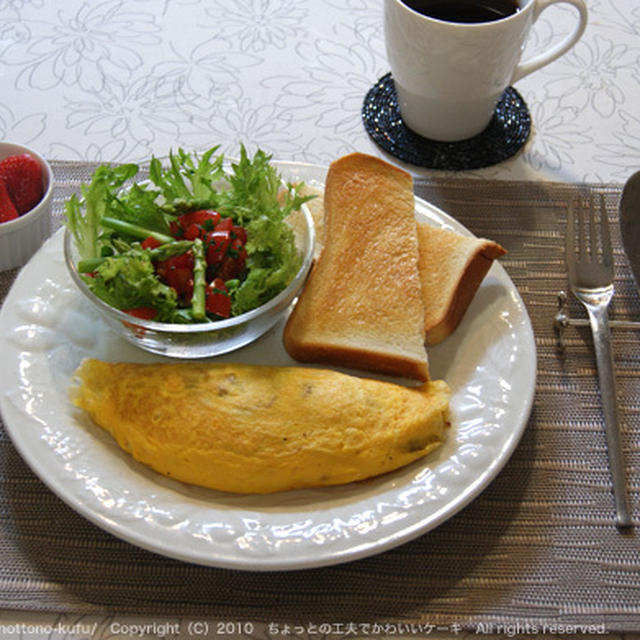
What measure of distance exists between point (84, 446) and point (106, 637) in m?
0.35

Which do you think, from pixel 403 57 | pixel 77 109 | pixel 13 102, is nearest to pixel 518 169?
pixel 403 57

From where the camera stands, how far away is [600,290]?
185 cm

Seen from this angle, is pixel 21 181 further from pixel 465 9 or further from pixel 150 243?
pixel 465 9

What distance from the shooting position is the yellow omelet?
137cm

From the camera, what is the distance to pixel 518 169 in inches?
88.2

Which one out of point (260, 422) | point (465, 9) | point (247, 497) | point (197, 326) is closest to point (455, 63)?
point (465, 9)

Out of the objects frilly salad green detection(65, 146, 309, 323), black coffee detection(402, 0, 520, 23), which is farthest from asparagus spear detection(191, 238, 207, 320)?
black coffee detection(402, 0, 520, 23)

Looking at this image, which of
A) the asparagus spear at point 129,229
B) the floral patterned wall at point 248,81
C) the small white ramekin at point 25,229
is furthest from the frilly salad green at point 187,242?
the floral patterned wall at point 248,81

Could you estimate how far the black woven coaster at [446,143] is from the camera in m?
2.23

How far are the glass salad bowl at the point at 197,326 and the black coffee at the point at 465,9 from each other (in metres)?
0.79

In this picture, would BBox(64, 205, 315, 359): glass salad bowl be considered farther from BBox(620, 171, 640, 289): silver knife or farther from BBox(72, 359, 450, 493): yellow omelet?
BBox(620, 171, 640, 289): silver knife

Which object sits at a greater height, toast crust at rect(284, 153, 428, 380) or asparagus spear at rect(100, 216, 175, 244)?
asparagus spear at rect(100, 216, 175, 244)

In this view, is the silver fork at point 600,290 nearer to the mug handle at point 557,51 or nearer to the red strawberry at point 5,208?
the mug handle at point 557,51

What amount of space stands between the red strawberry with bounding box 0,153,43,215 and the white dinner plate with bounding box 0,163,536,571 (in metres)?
0.20
